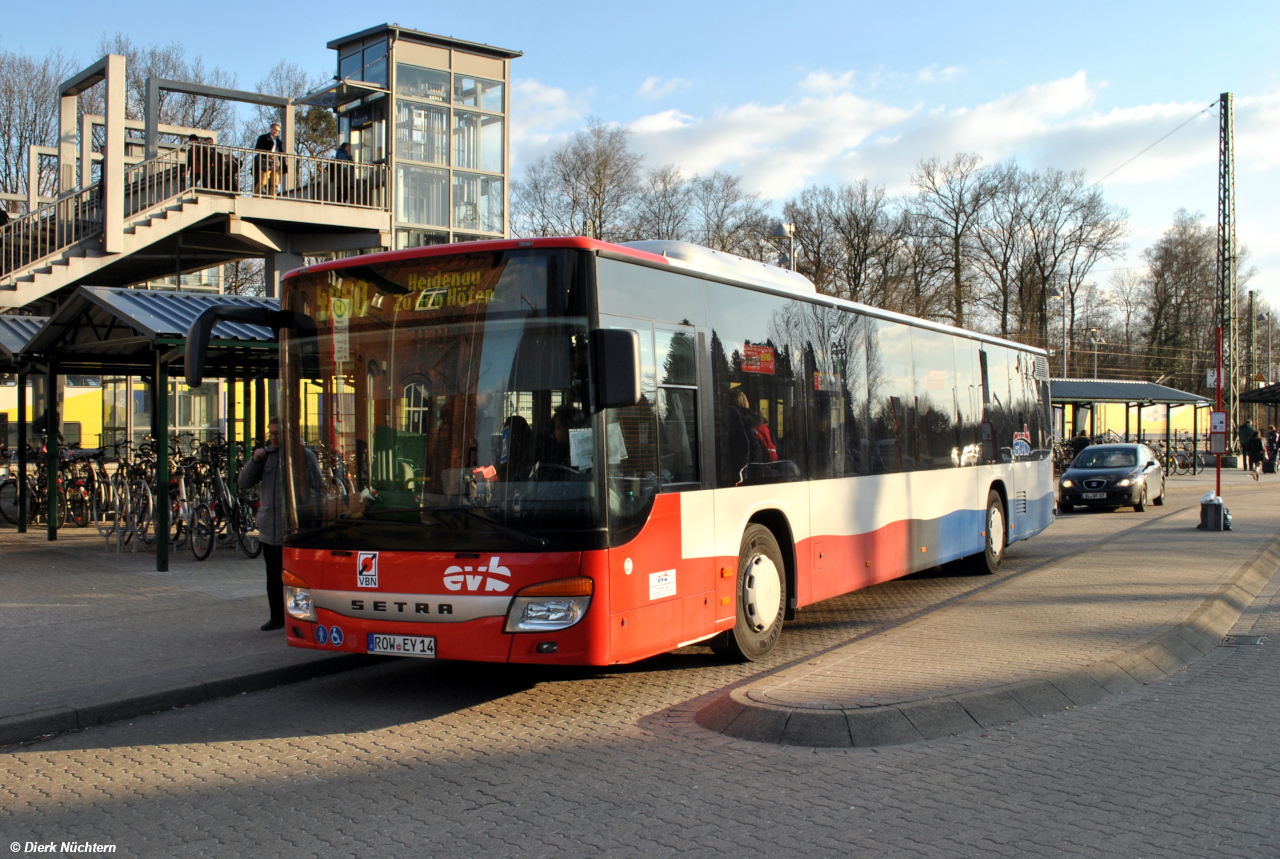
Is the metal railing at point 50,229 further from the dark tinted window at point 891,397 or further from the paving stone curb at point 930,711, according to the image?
the paving stone curb at point 930,711

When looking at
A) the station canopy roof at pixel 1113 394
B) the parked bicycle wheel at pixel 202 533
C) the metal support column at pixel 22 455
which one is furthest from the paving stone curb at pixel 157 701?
the station canopy roof at pixel 1113 394

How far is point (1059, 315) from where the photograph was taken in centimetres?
6581

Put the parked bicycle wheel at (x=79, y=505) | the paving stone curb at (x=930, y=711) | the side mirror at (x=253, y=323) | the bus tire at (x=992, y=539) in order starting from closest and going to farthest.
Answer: the paving stone curb at (x=930, y=711) < the side mirror at (x=253, y=323) < the bus tire at (x=992, y=539) < the parked bicycle wheel at (x=79, y=505)

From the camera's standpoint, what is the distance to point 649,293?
6.77 m

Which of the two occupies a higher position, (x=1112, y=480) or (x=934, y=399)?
(x=934, y=399)

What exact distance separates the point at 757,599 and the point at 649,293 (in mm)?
2517

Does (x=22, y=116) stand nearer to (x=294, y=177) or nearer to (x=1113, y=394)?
(x=294, y=177)

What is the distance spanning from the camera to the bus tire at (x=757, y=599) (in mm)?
7633

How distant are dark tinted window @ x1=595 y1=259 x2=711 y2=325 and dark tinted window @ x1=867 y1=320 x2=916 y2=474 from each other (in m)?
3.27

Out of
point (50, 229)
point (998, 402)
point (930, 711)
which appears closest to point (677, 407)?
point (930, 711)

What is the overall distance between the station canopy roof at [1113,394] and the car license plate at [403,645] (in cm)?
3525

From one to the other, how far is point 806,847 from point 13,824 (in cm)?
351

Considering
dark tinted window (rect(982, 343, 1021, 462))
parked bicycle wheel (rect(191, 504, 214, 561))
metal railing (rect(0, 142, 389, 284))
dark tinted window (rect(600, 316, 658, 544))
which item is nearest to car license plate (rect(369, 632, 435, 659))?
dark tinted window (rect(600, 316, 658, 544))

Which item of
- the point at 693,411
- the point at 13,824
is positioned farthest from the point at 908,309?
the point at 13,824
